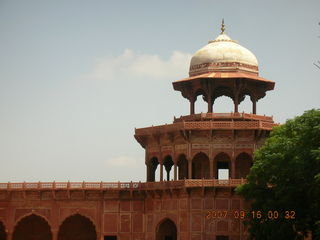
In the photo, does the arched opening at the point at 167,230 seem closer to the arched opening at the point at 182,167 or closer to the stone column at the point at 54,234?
the arched opening at the point at 182,167

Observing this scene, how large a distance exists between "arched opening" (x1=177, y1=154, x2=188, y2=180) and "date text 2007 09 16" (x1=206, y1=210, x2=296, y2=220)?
4.83 metres

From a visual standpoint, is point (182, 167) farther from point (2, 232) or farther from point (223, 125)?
point (2, 232)

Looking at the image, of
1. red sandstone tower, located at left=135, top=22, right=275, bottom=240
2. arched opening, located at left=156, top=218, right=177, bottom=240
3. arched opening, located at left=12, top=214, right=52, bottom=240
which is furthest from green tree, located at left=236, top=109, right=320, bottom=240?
arched opening, located at left=12, top=214, right=52, bottom=240

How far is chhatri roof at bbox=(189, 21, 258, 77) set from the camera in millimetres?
49438

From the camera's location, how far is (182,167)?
50.7m

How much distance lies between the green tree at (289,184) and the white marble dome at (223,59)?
9.40 m

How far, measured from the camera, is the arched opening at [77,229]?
52.0m

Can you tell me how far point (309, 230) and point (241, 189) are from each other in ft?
16.6

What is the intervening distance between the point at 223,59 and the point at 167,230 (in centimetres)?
1164

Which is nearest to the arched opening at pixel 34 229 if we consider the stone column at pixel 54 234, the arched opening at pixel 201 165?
the stone column at pixel 54 234

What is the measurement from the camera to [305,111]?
38.8m

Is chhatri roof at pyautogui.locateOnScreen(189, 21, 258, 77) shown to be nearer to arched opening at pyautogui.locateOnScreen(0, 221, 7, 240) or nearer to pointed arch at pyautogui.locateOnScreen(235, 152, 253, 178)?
pointed arch at pyautogui.locateOnScreen(235, 152, 253, 178)

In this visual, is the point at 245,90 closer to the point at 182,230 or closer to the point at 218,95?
the point at 218,95

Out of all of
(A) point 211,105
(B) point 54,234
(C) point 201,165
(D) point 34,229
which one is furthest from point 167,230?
(D) point 34,229
